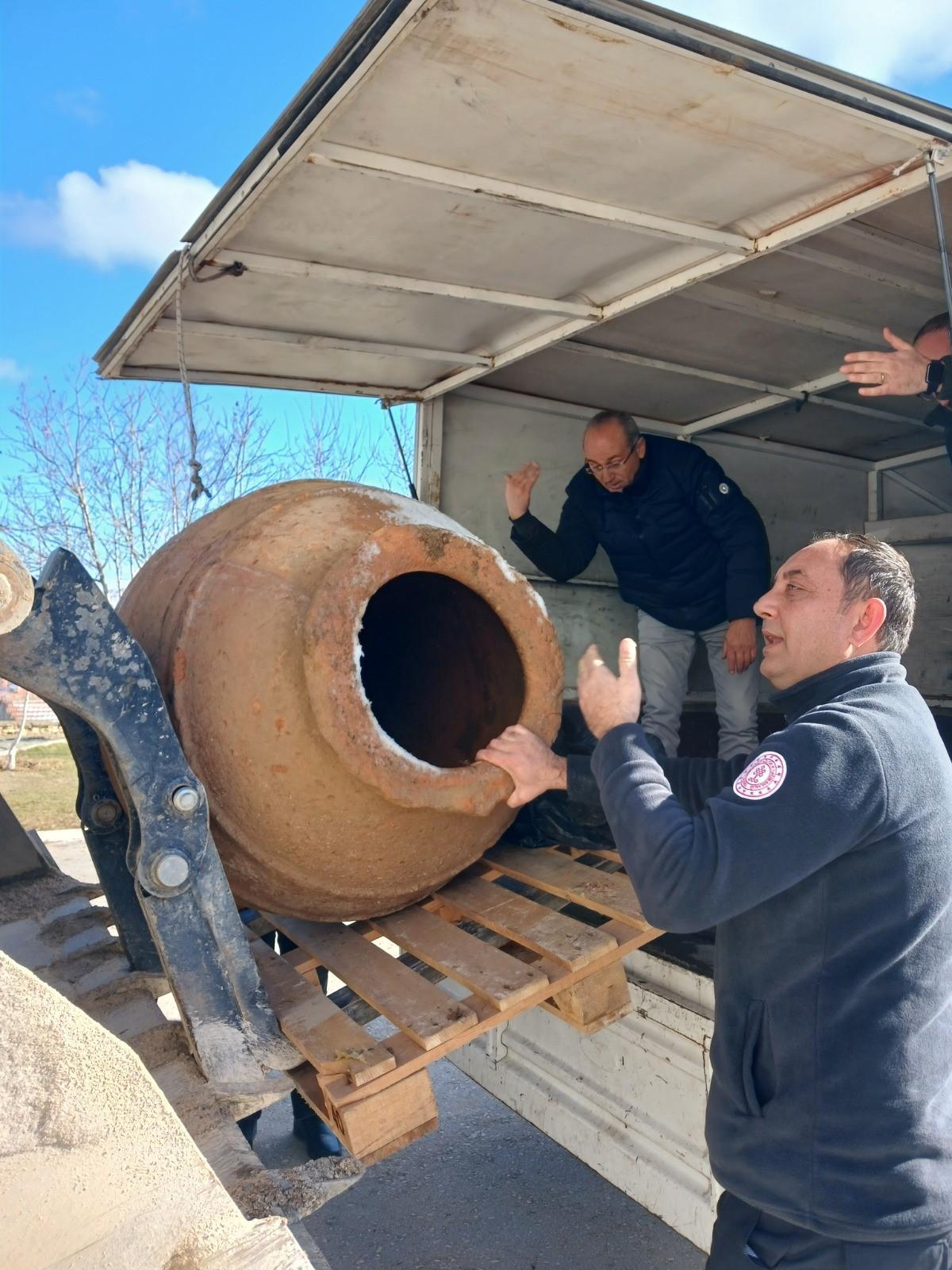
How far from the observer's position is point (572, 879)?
260 centimetres

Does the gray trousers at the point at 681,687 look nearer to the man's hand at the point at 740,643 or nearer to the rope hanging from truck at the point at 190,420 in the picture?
the man's hand at the point at 740,643

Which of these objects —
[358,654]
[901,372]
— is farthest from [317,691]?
[901,372]

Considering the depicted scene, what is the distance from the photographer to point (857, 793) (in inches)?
57.5

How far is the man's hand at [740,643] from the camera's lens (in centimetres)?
397

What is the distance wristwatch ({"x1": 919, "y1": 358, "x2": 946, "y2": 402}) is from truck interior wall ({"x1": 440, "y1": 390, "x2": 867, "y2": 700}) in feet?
7.22

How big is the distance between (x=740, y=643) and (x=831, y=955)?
2547 mm

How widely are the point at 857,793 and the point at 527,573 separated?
11.2 feet

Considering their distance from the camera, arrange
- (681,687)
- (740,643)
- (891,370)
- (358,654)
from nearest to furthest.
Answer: (358,654), (891,370), (740,643), (681,687)

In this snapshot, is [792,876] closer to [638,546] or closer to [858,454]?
[638,546]

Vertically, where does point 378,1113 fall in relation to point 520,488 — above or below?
below

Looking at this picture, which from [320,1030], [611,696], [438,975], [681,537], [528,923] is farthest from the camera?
[681,537]

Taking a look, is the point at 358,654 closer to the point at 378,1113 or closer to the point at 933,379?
the point at 378,1113

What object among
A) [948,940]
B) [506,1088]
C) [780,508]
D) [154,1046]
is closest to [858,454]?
[780,508]

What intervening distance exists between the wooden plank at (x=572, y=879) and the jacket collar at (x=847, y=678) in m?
0.80
